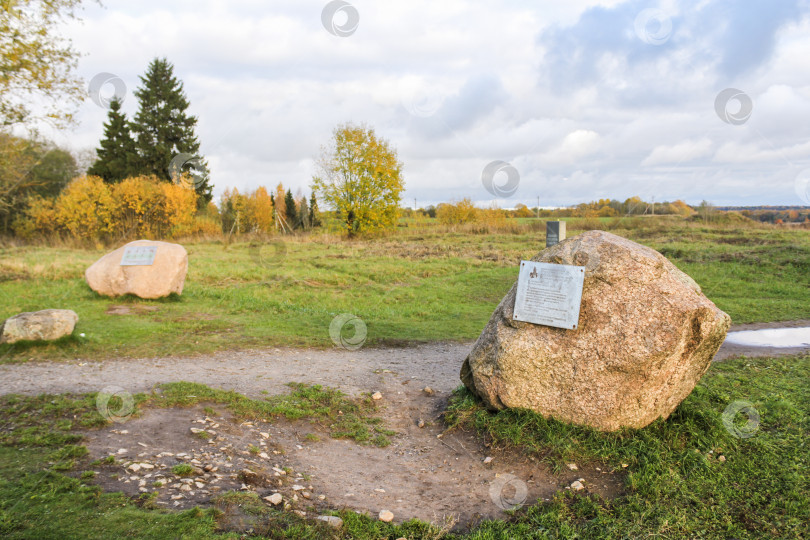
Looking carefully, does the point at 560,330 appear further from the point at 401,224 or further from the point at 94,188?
the point at 401,224

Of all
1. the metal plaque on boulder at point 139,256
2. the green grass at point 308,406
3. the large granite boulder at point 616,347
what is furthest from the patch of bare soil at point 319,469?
the metal plaque on boulder at point 139,256

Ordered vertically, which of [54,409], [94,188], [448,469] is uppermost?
[94,188]

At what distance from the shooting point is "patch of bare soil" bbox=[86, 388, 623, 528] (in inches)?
181

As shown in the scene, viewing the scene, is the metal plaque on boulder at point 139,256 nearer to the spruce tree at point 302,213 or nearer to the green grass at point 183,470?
the green grass at point 183,470

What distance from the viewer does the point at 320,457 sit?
5.62 metres

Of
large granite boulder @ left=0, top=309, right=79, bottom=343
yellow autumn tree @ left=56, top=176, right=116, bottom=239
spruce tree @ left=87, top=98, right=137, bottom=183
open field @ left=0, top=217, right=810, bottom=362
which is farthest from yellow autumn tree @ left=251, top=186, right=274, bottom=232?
large granite boulder @ left=0, top=309, right=79, bottom=343

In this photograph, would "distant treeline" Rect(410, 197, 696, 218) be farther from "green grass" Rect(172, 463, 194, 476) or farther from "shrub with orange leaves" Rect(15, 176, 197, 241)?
"green grass" Rect(172, 463, 194, 476)

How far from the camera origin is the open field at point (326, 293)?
10719mm

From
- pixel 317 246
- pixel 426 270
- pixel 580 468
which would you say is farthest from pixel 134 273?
pixel 317 246

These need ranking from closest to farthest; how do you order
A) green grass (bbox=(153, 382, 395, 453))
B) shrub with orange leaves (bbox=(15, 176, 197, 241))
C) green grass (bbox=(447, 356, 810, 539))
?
1. green grass (bbox=(447, 356, 810, 539))
2. green grass (bbox=(153, 382, 395, 453))
3. shrub with orange leaves (bbox=(15, 176, 197, 241))

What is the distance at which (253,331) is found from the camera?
444 inches

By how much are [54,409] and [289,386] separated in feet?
9.64

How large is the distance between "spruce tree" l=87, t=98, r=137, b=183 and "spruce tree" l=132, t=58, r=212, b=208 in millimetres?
839

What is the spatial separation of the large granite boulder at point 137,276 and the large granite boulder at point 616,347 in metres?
10.8
